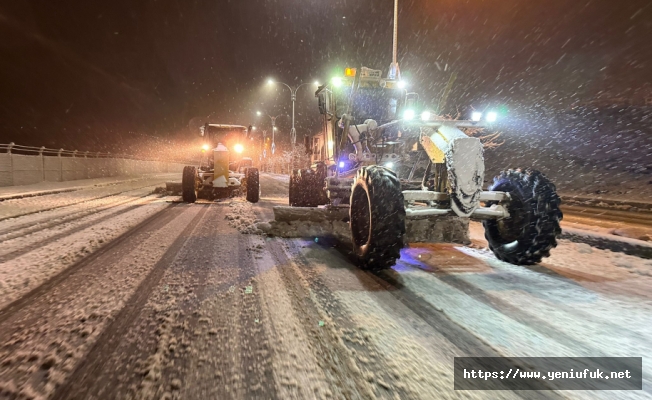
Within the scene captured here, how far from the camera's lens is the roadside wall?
1795 cm

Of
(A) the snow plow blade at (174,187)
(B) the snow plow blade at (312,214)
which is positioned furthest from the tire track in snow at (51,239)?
(A) the snow plow blade at (174,187)

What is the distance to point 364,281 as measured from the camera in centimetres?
430

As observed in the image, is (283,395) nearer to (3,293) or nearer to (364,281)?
(364,281)

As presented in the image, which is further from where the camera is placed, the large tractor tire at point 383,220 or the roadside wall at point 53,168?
the roadside wall at point 53,168

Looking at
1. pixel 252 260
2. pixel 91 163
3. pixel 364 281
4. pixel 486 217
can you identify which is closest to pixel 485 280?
pixel 486 217

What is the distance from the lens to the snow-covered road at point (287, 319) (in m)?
2.29

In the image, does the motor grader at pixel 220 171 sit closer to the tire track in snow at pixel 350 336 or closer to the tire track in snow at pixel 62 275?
the tire track in snow at pixel 62 275

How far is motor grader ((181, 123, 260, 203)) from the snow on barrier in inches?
410

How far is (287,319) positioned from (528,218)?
3428mm

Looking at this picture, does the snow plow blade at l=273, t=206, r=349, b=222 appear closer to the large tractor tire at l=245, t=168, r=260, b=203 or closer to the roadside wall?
the large tractor tire at l=245, t=168, r=260, b=203

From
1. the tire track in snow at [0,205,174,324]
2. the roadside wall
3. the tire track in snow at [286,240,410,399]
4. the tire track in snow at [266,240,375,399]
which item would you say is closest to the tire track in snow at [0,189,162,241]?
the tire track in snow at [0,205,174,324]

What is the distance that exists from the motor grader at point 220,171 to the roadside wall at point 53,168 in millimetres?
10422

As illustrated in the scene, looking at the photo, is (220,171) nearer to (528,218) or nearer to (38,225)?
(38,225)

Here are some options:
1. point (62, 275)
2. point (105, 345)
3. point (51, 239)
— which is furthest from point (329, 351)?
point (51, 239)
